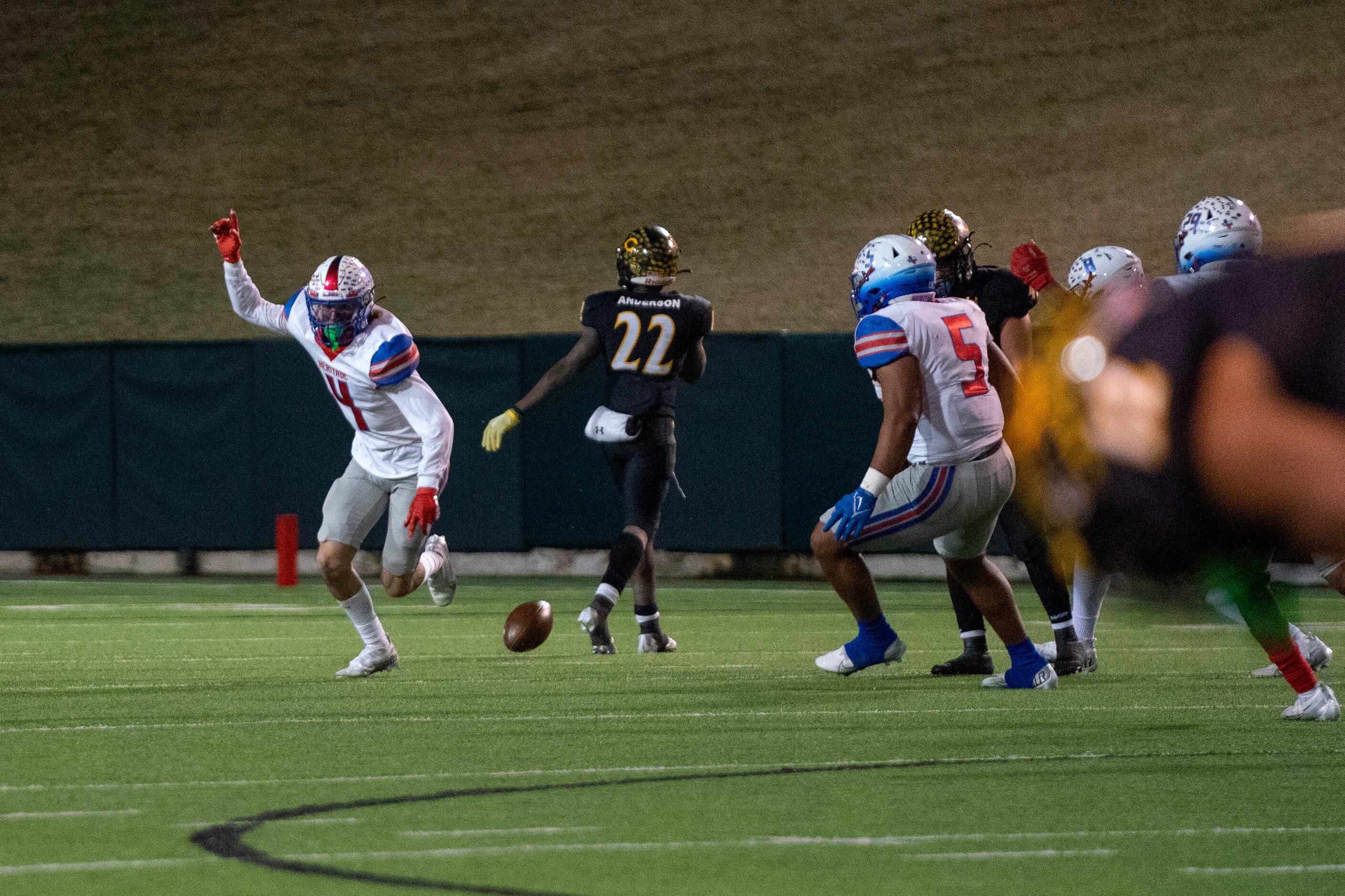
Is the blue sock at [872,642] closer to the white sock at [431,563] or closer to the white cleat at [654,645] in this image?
the white cleat at [654,645]

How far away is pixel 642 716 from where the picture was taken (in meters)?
7.61

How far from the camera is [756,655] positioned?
10.6 meters

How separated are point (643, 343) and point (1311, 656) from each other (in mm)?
3658

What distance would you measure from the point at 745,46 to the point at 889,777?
25.2m

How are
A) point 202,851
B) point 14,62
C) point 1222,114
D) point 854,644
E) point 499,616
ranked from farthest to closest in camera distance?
point 14,62
point 1222,114
point 499,616
point 854,644
point 202,851

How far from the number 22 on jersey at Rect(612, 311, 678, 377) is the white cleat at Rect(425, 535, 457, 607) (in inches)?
52.6

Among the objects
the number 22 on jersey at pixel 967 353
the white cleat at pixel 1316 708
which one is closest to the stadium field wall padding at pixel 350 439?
the number 22 on jersey at pixel 967 353

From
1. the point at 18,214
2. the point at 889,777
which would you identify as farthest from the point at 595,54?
the point at 889,777

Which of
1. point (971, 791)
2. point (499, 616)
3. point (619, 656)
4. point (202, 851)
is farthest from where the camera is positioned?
point (499, 616)

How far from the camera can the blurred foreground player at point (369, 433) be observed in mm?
9148

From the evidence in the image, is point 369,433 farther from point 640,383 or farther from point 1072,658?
point 1072,658

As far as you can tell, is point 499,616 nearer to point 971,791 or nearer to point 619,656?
point 619,656

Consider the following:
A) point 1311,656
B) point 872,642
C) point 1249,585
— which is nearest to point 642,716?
point 872,642

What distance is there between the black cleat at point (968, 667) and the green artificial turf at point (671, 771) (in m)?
0.21
